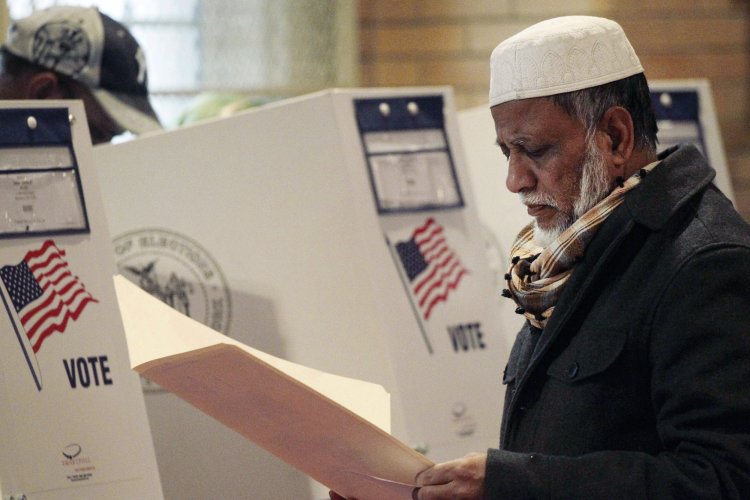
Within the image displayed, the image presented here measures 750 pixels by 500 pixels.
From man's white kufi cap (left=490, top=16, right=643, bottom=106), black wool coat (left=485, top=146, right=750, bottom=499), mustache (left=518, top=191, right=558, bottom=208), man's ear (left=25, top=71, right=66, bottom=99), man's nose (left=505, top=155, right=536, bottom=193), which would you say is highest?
man's ear (left=25, top=71, right=66, bottom=99)

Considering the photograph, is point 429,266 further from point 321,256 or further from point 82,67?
point 82,67

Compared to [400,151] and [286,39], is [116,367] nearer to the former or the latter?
[400,151]

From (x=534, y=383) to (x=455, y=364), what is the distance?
816 millimetres

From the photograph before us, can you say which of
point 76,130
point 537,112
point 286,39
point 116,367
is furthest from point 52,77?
point 286,39

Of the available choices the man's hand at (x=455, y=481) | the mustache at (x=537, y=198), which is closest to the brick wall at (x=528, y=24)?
the mustache at (x=537, y=198)

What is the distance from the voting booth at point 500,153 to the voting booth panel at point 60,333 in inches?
44.1

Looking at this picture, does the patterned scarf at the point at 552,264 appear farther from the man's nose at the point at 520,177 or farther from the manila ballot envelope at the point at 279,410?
the manila ballot envelope at the point at 279,410

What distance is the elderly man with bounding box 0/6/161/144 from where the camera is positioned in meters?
2.45

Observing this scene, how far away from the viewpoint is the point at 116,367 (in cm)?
178

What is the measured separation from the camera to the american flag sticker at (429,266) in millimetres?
2252

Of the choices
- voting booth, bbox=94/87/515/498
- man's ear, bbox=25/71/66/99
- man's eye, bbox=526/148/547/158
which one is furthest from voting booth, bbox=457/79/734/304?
man's eye, bbox=526/148/547/158

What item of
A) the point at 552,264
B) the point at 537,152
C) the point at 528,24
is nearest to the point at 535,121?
the point at 537,152

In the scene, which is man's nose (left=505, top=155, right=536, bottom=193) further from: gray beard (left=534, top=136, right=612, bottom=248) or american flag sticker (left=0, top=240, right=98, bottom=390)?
american flag sticker (left=0, top=240, right=98, bottom=390)

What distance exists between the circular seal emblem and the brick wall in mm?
2304
